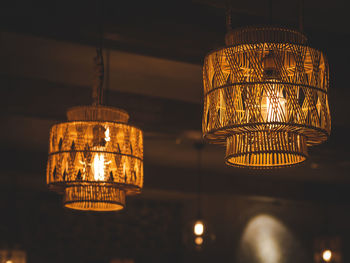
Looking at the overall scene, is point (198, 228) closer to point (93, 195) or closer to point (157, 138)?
point (157, 138)

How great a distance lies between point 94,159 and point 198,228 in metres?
5.37

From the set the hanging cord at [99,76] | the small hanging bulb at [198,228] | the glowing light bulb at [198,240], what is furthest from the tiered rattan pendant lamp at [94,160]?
the glowing light bulb at [198,240]

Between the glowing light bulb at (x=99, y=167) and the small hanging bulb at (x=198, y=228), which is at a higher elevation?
the glowing light bulb at (x=99, y=167)

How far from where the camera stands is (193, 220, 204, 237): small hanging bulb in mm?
7723

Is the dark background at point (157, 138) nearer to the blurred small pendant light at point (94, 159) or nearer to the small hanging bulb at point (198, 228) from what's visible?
the small hanging bulb at point (198, 228)

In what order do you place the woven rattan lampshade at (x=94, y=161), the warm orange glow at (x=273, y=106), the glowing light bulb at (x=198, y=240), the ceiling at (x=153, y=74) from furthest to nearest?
1. the glowing light bulb at (x=198, y=240)
2. the ceiling at (x=153, y=74)
3. the woven rattan lampshade at (x=94, y=161)
4. the warm orange glow at (x=273, y=106)

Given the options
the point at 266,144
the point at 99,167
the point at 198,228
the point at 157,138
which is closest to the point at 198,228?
the point at 198,228

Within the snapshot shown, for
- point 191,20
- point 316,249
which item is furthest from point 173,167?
point 191,20

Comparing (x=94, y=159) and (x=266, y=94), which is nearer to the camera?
(x=266, y=94)

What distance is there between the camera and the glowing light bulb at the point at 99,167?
101 inches

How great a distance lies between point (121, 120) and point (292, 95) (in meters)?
1.08

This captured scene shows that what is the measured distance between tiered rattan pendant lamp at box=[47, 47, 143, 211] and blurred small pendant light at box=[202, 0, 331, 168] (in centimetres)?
64

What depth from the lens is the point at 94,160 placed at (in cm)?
257

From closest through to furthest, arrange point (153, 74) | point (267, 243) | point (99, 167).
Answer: point (99, 167), point (153, 74), point (267, 243)
